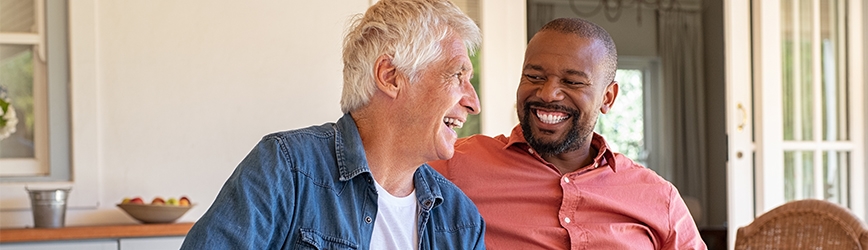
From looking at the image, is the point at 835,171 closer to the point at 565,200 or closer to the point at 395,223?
the point at 565,200

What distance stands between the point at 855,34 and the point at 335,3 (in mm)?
2816

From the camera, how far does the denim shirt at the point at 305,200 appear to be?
141 centimetres

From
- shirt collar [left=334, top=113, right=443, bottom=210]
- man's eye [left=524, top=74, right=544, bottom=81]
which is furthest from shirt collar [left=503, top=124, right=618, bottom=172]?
shirt collar [left=334, top=113, right=443, bottom=210]

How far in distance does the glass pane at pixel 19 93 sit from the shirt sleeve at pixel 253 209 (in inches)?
86.5

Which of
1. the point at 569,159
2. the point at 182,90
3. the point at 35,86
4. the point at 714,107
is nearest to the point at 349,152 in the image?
the point at 569,159

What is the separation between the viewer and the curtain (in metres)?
8.10

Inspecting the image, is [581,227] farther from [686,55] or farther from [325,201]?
[686,55]

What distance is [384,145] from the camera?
5.49 ft

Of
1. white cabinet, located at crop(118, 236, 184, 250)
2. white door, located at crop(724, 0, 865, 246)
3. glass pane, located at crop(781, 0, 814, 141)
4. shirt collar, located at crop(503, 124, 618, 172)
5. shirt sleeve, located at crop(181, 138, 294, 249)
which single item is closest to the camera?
shirt sleeve, located at crop(181, 138, 294, 249)

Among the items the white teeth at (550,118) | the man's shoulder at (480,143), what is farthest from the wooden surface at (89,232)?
the white teeth at (550,118)

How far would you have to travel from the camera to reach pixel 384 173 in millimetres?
1688

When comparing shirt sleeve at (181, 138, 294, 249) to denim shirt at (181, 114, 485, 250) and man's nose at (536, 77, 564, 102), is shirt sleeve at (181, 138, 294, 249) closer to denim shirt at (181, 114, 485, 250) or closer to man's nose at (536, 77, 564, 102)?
denim shirt at (181, 114, 485, 250)

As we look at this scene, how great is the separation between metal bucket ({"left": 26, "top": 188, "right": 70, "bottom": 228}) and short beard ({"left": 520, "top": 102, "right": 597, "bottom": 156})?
1.78 metres

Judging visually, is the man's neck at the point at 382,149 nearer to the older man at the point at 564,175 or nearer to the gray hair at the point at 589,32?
the older man at the point at 564,175
